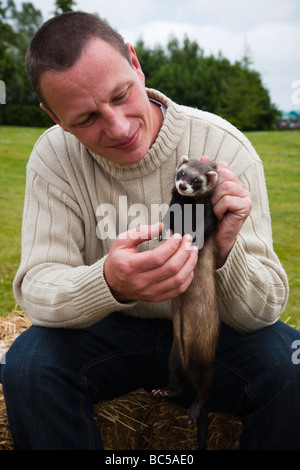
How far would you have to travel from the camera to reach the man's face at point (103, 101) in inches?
58.7

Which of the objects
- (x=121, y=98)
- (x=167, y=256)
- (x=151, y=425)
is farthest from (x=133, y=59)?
(x=151, y=425)

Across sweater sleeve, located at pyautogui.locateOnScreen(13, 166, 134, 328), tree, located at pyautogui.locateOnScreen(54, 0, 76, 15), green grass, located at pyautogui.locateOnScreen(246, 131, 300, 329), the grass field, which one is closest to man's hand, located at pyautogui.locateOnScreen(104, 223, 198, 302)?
sweater sleeve, located at pyautogui.locateOnScreen(13, 166, 134, 328)

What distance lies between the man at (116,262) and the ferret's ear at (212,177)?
0.02 m

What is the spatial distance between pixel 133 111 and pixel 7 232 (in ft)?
16.0

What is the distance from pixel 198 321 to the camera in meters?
1.62

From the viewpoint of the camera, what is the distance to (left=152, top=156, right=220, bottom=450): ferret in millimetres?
1575

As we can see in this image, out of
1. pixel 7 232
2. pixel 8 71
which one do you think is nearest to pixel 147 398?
pixel 7 232

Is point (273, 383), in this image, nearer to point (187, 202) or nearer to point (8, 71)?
point (187, 202)

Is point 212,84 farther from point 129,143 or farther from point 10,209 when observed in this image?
point 129,143

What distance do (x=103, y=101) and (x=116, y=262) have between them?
0.49 metres

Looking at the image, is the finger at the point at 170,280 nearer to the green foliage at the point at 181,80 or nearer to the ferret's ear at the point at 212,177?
the ferret's ear at the point at 212,177

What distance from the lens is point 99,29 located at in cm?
155

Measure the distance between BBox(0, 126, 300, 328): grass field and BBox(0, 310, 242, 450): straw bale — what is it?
5.51ft

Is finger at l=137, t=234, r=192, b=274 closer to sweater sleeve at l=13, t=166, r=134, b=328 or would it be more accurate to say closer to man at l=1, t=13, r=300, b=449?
man at l=1, t=13, r=300, b=449
